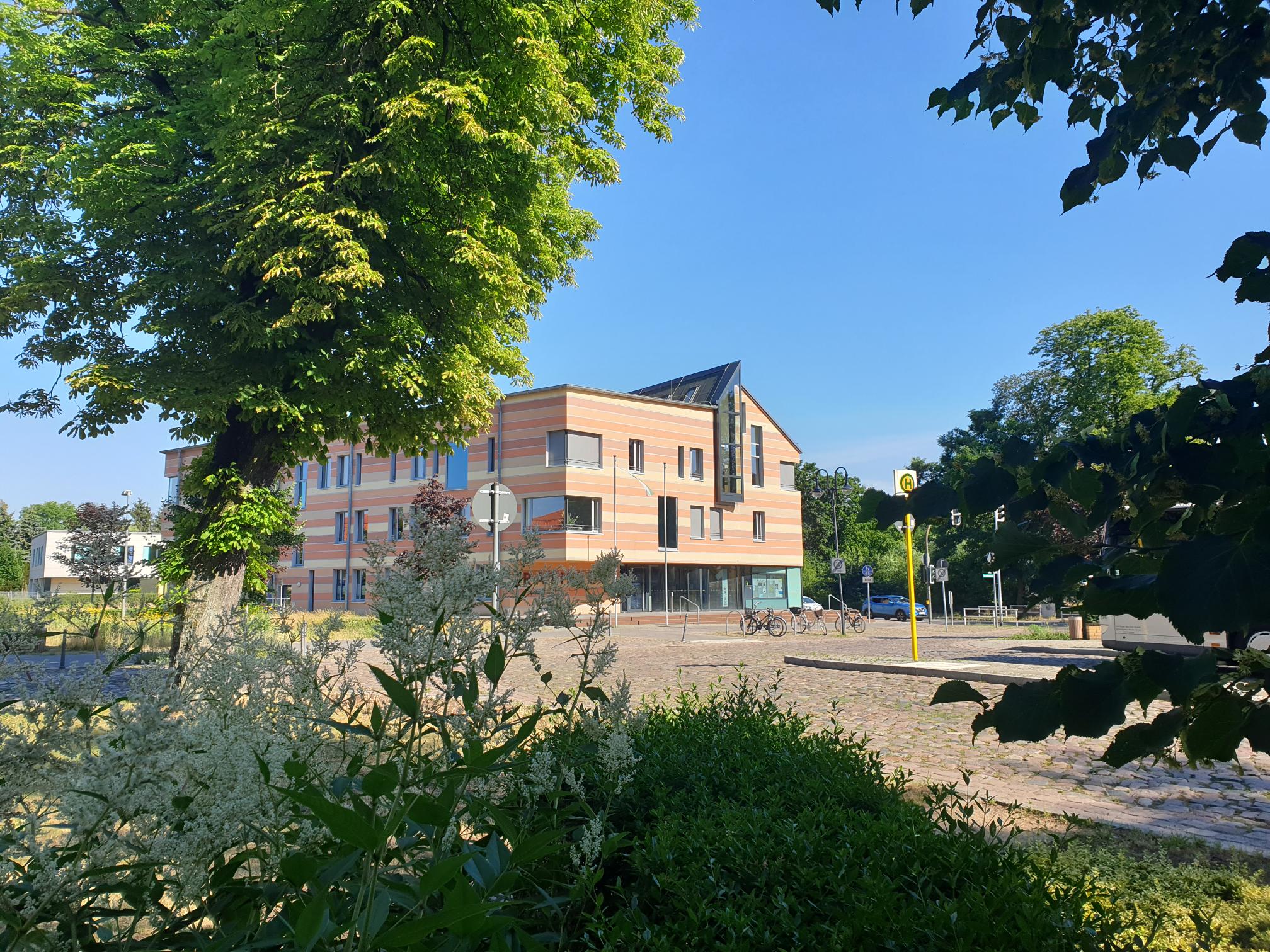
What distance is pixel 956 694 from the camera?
1.54 m

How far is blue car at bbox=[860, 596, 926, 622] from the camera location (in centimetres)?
5181

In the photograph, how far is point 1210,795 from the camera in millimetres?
5633

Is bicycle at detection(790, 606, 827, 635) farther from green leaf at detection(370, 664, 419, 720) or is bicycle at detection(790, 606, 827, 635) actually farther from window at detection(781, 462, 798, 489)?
green leaf at detection(370, 664, 419, 720)

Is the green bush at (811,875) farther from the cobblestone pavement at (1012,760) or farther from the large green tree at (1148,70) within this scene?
the large green tree at (1148,70)

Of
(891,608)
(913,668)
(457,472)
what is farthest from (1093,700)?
(891,608)

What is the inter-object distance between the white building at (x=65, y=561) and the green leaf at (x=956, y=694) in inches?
68.8

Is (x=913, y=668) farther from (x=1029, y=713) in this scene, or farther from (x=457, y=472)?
(x=457, y=472)

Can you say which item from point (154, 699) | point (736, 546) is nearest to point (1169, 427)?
point (154, 699)

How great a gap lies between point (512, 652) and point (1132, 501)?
4.50 feet

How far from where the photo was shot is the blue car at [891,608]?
5181 centimetres

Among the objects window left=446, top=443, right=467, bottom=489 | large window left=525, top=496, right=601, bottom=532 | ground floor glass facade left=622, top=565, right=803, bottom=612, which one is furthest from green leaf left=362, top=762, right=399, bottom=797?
window left=446, top=443, right=467, bottom=489

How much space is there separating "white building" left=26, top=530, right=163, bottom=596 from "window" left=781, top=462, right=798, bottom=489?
3237 cm

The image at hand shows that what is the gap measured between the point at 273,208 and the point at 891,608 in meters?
49.2

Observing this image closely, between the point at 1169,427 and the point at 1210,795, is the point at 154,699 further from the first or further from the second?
the point at 1210,795
